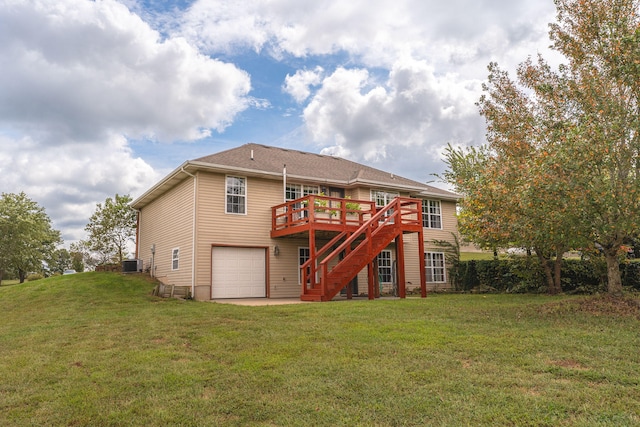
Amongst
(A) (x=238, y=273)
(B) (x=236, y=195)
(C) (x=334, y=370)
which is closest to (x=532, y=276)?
(A) (x=238, y=273)

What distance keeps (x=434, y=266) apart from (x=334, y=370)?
1686 cm

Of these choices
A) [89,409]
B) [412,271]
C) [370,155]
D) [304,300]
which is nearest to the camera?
[89,409]

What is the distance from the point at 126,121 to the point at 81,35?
3096 millimetres

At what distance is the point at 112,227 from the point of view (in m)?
26.0

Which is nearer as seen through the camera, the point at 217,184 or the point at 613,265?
the point at 613,265

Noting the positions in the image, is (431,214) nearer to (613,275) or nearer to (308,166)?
(308,166)

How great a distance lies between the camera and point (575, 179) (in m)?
8.12

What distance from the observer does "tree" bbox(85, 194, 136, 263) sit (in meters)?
25.8

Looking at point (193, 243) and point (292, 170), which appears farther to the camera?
point (292, 170)

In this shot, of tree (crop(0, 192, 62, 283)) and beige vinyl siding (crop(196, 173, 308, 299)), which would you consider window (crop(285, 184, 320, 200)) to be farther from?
tree (crop(0, 192, 62, 283))

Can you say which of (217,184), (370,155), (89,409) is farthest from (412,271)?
(89,409)

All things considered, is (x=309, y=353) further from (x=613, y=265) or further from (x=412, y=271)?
(x=412, y=271)

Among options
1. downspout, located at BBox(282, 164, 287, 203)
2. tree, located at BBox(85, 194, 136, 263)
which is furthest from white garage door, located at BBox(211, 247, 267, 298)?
tree, located at BBox(85, 194, 136, 263)

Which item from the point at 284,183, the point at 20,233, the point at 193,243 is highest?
the point at 20,233
